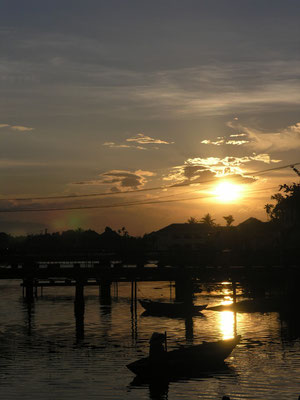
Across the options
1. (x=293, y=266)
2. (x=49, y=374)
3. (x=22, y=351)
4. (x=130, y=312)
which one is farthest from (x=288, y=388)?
(x=130, y=312)

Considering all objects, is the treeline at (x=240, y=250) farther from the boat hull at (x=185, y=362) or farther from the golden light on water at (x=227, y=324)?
the boat hull at (x=185, y=362)

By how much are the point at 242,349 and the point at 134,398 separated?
1495 cm

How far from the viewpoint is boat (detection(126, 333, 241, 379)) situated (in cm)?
3606

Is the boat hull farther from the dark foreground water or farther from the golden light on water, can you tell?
the golden light on water

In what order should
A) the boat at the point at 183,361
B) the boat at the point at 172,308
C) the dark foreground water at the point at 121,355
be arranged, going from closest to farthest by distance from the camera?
the dark foreground water at the point at 121,355 < the boat at the point at 183,361 < the boat at the point at 172,308

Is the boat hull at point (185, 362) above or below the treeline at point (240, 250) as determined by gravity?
below

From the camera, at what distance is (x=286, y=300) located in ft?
229

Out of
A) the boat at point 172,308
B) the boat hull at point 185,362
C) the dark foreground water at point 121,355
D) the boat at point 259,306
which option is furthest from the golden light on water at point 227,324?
the boat hull at point 185,362

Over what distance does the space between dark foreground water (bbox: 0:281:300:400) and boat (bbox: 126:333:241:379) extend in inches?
31.3

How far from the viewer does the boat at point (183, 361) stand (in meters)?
36.1

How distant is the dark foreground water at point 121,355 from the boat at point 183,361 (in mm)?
795

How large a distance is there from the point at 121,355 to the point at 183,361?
855cm

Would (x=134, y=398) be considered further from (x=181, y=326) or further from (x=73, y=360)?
(x=181, y=326)

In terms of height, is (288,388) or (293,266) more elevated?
(293,266)
